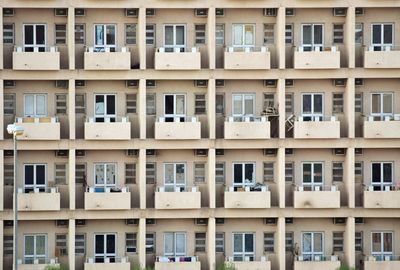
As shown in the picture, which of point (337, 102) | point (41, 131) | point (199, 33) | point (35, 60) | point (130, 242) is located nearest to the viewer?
point (35, 60)

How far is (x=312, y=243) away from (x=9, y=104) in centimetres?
1239

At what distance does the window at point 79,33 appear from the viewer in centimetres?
3822

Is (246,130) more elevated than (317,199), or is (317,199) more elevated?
(246,130)

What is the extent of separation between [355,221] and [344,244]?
95 cm

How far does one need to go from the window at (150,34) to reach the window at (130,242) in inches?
282

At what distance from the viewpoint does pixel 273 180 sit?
1518 inches

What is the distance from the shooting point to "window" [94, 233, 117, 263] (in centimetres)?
3819

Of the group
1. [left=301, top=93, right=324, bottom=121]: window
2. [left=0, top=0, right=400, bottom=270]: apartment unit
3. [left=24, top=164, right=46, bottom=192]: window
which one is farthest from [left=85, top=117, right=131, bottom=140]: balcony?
[left=301, top=93, right=324, bottom=121]: window

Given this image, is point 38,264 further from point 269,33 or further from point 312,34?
point 312,34

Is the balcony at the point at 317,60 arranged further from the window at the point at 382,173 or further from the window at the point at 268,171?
the window at the point at 382,173

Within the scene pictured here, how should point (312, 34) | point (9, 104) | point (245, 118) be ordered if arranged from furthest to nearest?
point (312, 34), point (245, 118), point (9, 104)

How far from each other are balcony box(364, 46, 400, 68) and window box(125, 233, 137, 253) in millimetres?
10636

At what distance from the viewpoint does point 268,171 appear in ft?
127

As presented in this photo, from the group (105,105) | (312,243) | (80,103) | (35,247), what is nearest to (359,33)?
(312,243)
